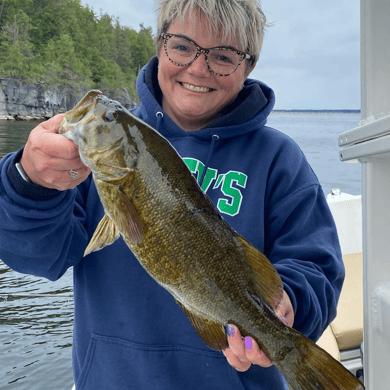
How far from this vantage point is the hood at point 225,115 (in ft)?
6.68

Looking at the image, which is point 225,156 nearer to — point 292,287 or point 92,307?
point 292,287

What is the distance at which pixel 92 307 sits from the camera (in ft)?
6.26

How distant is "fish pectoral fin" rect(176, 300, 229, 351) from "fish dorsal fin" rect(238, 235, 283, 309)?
0.19m

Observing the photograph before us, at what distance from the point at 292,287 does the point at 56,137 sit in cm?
109

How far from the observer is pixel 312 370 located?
139 cm

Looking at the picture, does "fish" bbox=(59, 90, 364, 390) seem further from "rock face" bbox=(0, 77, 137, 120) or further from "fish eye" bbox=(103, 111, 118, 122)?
"rock face" bbox=(0, 77, 137, 120)

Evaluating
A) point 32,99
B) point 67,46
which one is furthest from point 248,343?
point 67,46

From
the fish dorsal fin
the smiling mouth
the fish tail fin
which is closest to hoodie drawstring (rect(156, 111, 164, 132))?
the smiling mouth

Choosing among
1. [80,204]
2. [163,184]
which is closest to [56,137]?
[163,184]

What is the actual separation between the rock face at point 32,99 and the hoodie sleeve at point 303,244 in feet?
168

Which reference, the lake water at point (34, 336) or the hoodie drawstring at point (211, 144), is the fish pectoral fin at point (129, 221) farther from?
the lake water at point (34, 336)

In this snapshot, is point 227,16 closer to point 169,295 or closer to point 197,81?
point 197,81

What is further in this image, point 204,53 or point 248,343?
point 204,53

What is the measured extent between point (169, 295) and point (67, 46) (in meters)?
67.0
